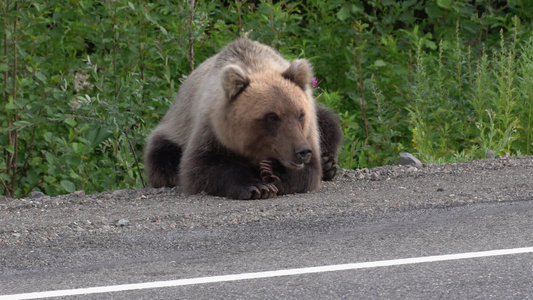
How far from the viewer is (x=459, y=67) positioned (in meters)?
9.66

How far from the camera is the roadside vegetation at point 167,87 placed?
8.51 metres

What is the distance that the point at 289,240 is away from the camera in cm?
495

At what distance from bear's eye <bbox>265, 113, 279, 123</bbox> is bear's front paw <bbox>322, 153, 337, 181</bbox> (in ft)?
3.19

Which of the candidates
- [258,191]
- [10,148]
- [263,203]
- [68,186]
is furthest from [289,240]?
[10,148]

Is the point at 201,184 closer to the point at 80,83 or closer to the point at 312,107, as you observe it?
the point at 312,107

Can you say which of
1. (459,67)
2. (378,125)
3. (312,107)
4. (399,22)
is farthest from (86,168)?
(399,22)

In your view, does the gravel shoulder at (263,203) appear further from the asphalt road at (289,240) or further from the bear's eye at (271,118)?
the bear's eye at (271,118)

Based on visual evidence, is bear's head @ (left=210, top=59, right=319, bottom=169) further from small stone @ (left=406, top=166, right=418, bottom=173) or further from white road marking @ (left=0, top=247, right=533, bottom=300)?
white road marking @ (left=0, top=247, right=533, bottom=300)

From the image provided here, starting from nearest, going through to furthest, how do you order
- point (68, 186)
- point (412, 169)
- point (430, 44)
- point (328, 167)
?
point (412, 169) → point (328, 167) → point (68, 186) → point (430, 44)

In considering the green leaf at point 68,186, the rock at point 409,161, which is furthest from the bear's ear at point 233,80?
the green leaf at point 68,186

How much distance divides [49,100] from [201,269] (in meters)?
4.64

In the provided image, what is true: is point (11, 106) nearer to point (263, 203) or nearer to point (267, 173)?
point (267, 173)

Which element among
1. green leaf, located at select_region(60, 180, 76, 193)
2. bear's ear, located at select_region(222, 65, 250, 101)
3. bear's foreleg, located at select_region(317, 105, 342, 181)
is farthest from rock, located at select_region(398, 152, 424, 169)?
green leaf, located at select_region(60, 180, 76, 193)

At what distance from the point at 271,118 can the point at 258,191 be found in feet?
1.84
